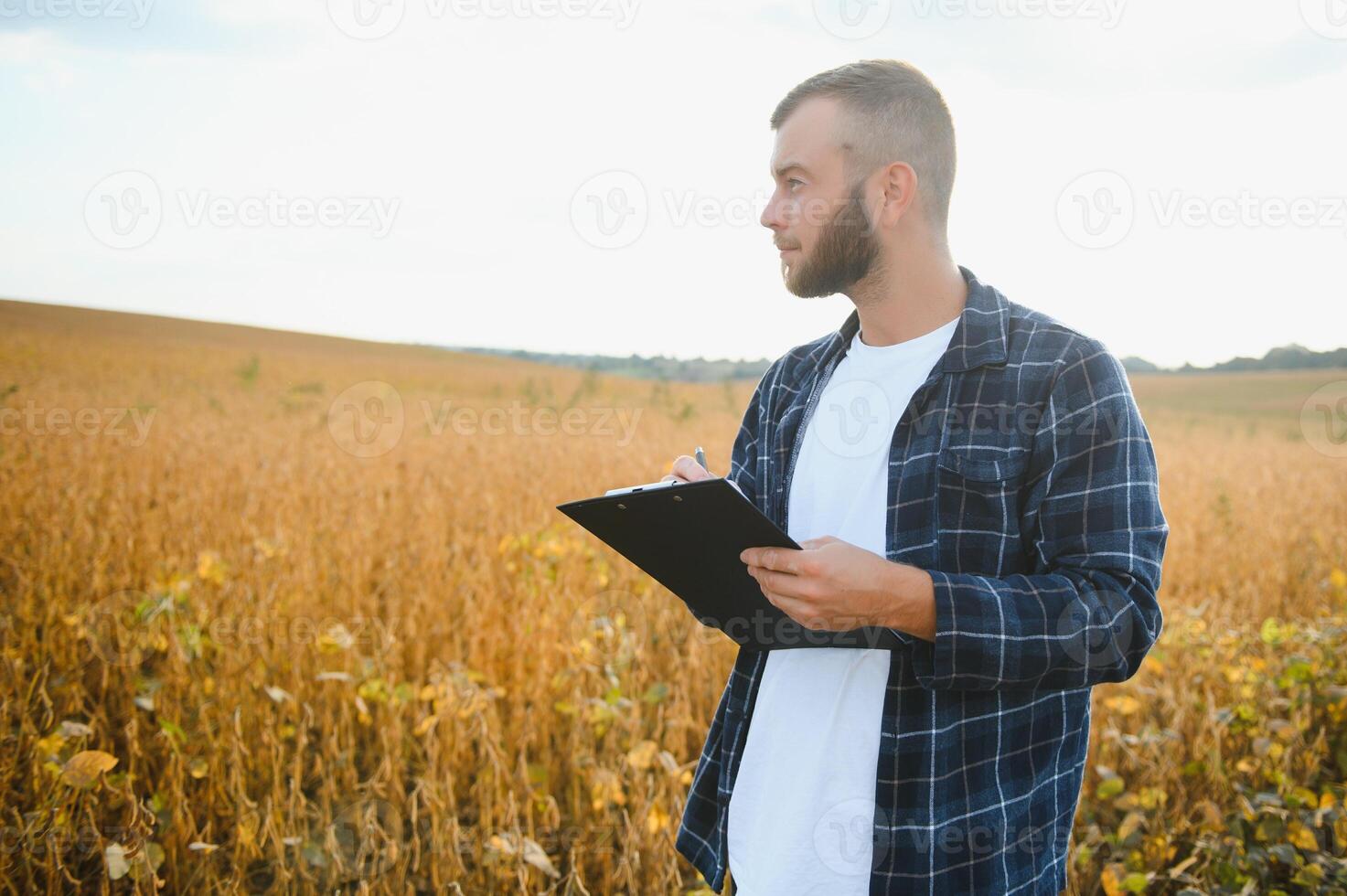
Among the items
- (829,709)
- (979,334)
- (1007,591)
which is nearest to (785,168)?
(979,334)

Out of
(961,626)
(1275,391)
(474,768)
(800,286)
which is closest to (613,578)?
(474,768)

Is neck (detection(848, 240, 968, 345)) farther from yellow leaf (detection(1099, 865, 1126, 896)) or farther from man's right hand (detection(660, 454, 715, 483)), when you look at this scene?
yellow leaf (detection(1099, 865, 1126, 896))

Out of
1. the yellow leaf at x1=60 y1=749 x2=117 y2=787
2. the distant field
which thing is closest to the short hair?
the distant field

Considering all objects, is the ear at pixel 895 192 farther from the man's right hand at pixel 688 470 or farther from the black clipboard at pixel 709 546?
the black clipboard at pixel 709 546

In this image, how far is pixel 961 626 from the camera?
4.17 feet

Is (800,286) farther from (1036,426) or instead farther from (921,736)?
(921,736)

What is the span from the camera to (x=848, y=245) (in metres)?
1.65

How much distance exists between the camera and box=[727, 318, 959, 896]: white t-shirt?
144 centimetres

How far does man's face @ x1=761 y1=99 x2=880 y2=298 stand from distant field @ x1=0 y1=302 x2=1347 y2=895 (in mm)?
1916

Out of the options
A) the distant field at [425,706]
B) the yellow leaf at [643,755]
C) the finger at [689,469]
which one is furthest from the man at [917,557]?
the distant field at [425,706]

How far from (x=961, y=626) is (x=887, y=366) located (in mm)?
626

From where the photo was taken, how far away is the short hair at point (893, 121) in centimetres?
166

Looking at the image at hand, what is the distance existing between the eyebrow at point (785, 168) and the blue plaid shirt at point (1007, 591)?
463mm

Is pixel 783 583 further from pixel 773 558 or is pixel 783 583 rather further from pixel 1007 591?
pixel 1007 591
